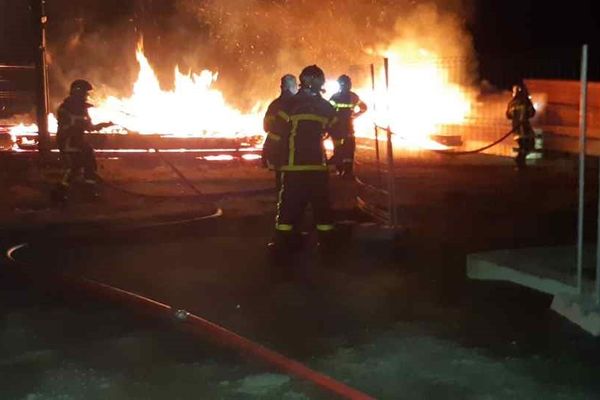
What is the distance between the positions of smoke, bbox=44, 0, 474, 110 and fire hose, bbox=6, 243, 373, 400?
20.7 metres

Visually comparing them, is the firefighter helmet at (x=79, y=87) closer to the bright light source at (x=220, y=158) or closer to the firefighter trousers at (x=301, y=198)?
the firefighter trousers at (x=301, y=198)

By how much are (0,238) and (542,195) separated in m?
7.35

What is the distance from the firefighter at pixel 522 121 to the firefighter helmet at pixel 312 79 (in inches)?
358

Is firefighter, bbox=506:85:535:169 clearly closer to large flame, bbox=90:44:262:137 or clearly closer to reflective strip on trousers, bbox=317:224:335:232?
large flame, bbox=90:44:262:137

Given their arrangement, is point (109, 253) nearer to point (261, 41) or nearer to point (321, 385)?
point (321, 385)

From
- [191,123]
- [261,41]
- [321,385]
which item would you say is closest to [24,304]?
[321,385]

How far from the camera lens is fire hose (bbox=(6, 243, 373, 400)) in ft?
15.0

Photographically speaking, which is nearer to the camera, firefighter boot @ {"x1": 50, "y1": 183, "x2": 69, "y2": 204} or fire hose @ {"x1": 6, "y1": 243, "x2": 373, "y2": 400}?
fire hose @ {"x1": 6, "y1": 243, "x2": 373, "y2": 400}

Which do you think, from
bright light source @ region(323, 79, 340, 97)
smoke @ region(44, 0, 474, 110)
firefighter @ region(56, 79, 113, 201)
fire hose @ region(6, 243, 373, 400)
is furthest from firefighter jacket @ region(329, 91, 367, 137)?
smoke @ region(44, 0, 474, 110)

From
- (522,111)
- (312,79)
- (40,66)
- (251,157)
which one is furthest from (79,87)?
(522,111)

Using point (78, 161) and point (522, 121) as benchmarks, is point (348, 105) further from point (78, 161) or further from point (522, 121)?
point (522, 121)

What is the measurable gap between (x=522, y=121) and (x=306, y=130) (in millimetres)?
9416

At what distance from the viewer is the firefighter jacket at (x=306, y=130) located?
24.7 ft

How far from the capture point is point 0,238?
9297mm
